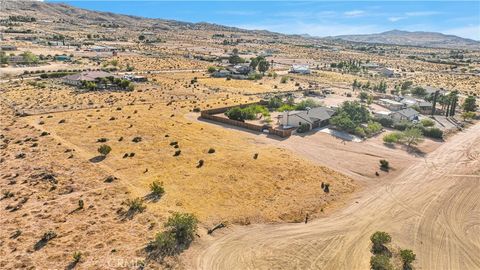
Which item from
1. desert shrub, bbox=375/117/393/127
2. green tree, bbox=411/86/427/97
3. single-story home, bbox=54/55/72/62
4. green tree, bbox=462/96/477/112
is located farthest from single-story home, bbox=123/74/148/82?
green tree, bbox=462/96/477/112

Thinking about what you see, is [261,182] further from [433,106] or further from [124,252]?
[433,106]

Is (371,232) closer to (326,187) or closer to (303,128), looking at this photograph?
(326,187)

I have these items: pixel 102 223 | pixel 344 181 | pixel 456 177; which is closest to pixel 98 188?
pixel 102 223

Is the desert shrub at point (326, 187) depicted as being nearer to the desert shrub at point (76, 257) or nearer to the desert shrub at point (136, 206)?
the desert shrub at point (136, 206)

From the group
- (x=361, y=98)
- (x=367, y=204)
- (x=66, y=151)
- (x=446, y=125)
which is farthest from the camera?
(x=361, y=98)

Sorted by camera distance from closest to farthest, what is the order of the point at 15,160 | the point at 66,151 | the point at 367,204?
the point at 367,204
the point at 15,160
the point at 66,151
